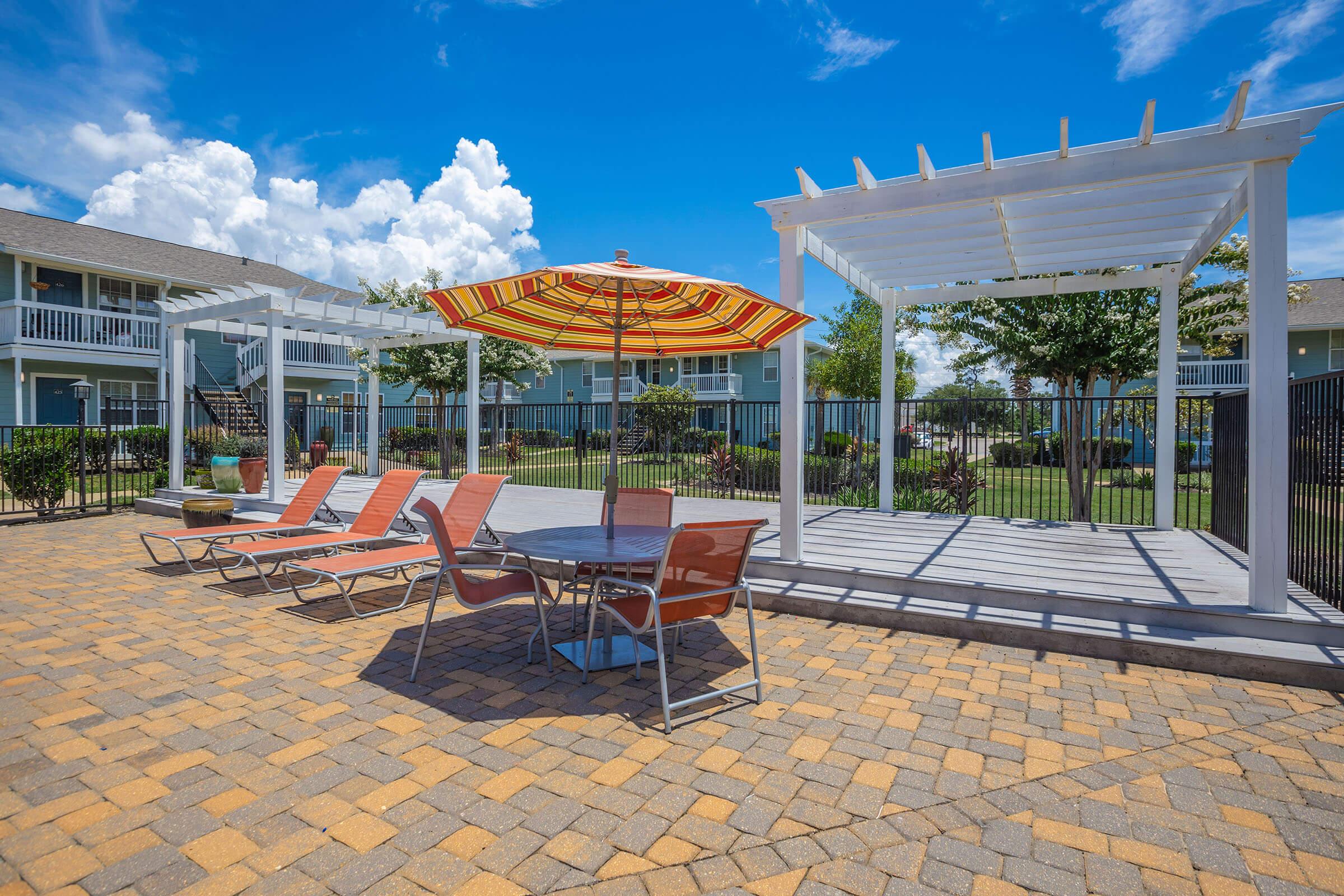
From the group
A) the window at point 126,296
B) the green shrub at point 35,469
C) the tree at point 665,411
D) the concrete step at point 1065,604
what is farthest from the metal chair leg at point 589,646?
the window at point 126,296

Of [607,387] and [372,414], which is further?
[607,387]

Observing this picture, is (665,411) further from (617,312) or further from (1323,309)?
(1323,309)

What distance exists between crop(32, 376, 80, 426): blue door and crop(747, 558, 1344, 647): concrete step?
23.2m

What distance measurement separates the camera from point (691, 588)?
3.66 m

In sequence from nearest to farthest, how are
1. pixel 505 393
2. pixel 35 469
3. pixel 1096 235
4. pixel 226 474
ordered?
1. pixel 1096 235
2. pixel 35 469
3. pixel 226 474
4. pixel 505 393

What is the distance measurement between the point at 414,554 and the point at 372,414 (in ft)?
33.5

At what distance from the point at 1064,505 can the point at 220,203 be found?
202 ft

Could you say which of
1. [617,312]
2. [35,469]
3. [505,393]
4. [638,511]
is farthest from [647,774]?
[505,393]

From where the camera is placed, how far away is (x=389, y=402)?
30.6m

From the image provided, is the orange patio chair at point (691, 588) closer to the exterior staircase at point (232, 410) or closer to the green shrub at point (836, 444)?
the green shrub at point (836, 444)

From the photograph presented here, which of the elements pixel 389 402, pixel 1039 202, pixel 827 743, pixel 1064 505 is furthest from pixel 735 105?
pixel 389 402

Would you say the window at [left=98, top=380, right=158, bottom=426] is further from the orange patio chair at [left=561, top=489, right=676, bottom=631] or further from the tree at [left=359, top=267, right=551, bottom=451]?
the orange patio chair at [left=561, top=489, right=676, bottom=631]

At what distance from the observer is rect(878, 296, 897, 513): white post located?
9.45 meters

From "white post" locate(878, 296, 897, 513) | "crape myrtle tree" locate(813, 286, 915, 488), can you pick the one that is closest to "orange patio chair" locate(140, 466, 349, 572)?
"white post" locate(878, 296, 897, 513)
